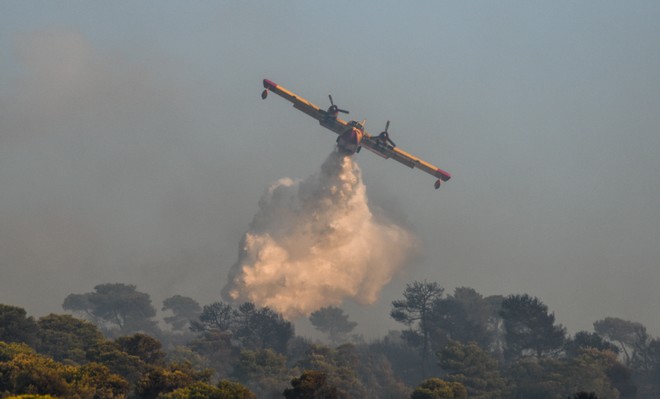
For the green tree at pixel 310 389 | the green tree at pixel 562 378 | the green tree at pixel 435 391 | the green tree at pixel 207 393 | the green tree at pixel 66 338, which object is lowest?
the green tree at pixel 207 393

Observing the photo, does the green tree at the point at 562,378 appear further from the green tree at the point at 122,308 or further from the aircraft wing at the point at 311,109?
the green tree at the point at 122,308

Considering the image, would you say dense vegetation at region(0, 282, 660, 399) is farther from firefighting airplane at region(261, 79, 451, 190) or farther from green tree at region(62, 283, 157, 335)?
green tree at region(62, 283, 157, 335)

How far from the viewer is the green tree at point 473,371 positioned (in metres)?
74.2

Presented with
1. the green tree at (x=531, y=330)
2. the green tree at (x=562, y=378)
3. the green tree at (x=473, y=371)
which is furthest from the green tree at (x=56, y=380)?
the green tree at (x=531, y=330)

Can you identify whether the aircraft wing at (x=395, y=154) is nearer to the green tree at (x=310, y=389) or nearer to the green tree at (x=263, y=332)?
the green tree at (x=263, y=332)

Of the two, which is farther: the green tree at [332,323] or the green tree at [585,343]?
the green tree at [332,323]

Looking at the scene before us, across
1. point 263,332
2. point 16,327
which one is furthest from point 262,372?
point 16,327

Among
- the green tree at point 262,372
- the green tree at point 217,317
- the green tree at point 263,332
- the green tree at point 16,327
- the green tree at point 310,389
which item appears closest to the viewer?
the green tree at point 310,389

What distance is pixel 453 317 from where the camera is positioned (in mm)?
110562

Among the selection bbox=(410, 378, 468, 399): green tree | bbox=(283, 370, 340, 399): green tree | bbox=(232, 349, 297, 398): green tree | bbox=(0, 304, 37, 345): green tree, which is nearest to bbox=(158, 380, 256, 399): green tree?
bbox=(283, 370, 340, 399): green tree

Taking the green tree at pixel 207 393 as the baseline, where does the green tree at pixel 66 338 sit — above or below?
above

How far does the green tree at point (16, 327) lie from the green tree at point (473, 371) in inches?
1795

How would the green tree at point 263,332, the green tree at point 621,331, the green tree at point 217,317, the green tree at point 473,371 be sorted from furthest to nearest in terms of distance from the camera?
the green tree at point 621,331 → the green tree at point 217,317 → the green tree at point 263,332 → the green tree at point 473,371

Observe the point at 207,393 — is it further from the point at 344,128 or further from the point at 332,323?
the point at 332,323
